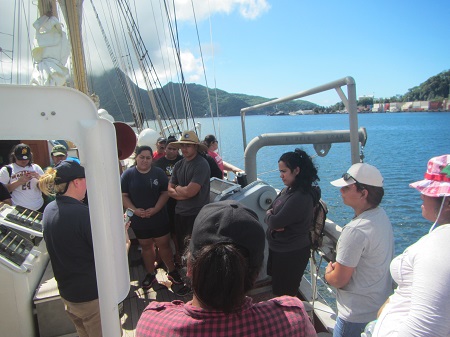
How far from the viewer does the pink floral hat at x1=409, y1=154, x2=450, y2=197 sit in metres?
1.28

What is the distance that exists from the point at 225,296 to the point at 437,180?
40.3 inches

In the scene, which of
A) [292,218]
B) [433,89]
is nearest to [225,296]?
[292,218]

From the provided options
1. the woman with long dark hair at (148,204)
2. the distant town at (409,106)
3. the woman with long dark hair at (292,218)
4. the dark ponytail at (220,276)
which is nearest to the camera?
the dark ponytail at (220,276)

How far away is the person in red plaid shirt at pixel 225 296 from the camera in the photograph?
0.88 meters

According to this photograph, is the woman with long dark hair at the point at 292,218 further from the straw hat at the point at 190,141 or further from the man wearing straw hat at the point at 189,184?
the straw hat at the point at 190,141

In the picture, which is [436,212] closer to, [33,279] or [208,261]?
[208,261]

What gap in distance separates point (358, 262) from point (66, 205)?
67.0 inches

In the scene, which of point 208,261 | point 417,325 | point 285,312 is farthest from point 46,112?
point 417,325

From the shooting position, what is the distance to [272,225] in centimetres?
246

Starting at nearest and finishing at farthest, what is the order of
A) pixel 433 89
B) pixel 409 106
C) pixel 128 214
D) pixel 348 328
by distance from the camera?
1. pixel 348 328
2. pixel 128 214
3. pixel 433 89
4. pixel 409 106

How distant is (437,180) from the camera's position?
4.32 feet

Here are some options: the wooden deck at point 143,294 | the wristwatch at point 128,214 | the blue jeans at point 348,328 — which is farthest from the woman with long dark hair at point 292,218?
the wristwatch at point 128,214

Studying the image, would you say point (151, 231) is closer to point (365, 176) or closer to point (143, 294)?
point (143, 294)

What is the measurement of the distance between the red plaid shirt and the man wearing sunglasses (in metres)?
0.89
